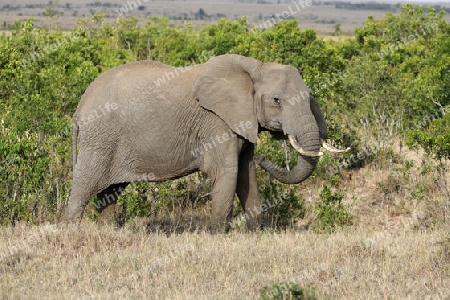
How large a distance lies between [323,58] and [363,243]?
12.1 meters

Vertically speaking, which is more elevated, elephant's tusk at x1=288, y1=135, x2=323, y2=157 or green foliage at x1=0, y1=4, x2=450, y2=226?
elephant's tusk at x1=288, y1=135, x2=323, y2=157

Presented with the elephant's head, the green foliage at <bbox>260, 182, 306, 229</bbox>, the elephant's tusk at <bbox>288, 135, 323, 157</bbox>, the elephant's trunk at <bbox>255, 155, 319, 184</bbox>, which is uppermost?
the elephant's head

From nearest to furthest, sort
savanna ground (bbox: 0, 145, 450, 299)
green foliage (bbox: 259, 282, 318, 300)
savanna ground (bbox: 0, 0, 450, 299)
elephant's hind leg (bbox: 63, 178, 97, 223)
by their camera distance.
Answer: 1. green foliage (bbox: 259, 282, 318, 300)
2. savanna ground (bbox: 0, 145, 450, 299)
3. savanna ground (bbox: 0, 0, 450, 299)
4. elephant's hind leg (bbox: 63, 178, 97, 223)

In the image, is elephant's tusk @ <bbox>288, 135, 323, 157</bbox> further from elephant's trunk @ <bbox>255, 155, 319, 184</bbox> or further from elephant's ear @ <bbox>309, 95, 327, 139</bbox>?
elephant's ear @ <bbox>309, 95, 327, 139</bbox>

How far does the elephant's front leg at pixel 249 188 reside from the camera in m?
9.78

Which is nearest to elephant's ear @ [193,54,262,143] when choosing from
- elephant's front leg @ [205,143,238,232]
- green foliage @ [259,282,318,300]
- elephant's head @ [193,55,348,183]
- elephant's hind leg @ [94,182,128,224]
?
elephant's head @ [193,55,348,183]

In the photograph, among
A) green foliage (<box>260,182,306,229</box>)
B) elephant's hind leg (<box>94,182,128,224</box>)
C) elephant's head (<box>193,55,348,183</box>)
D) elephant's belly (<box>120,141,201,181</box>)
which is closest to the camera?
elephant's head (<box>193,55,348,183</box>)

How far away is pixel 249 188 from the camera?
981cm

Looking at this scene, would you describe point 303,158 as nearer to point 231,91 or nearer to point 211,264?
point 231,91

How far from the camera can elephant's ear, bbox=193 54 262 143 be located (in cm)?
916

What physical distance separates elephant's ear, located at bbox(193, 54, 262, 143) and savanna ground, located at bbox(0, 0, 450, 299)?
1362mm

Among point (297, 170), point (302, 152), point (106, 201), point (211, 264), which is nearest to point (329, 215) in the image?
point (297, 170)

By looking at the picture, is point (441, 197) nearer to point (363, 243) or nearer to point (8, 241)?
point (363, 243)

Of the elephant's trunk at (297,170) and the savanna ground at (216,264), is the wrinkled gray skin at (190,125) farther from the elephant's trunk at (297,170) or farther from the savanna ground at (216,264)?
the savanna ground at (216,264)
